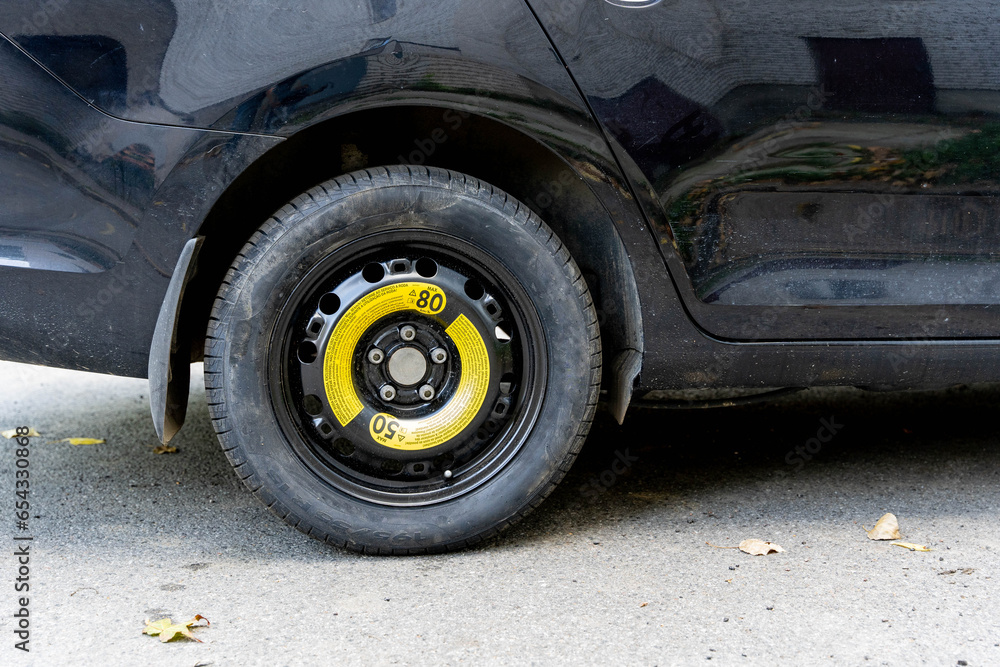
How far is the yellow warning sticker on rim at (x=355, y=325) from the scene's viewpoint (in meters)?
2.02

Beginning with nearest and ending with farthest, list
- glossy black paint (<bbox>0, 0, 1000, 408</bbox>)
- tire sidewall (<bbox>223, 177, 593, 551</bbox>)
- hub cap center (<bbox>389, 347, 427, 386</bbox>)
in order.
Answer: glossy black paint (<bbox>0, 0, 1000, 408</bbox>), tire sidewall (<bbox>223, 177, 593, 551</bbox>), hub cap center (<bbox>389, 347, 427, 386</bbox>)

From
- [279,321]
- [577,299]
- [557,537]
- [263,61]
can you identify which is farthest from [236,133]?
[557,537]

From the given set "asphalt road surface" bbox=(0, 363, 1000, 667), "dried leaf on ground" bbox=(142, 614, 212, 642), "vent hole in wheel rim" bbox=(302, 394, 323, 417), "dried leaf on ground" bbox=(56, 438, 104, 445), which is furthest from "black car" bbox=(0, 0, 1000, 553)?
"dried leaf on ground" bbox=(56, 438, 104, 445)

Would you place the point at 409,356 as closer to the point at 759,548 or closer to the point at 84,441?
the point at 759,548

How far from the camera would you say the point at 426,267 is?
6.78 ft

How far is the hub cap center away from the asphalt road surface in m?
0.45

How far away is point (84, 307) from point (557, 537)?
129 cm

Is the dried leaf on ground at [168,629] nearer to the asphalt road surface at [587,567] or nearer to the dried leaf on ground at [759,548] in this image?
the asphalt road surface at [587,567]

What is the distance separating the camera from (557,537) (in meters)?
2.21

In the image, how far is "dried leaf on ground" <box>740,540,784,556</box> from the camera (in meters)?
2.12

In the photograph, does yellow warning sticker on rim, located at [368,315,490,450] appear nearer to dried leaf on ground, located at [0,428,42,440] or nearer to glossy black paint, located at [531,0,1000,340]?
glossy black paint, located at [531,0,1000,340]

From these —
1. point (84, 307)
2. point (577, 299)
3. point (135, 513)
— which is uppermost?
point (84, 307)

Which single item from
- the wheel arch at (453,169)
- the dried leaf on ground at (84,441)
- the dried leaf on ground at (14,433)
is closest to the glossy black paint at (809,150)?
the wheel arch at (453,169)

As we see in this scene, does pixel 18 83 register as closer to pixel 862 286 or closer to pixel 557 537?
pixel 557 537
